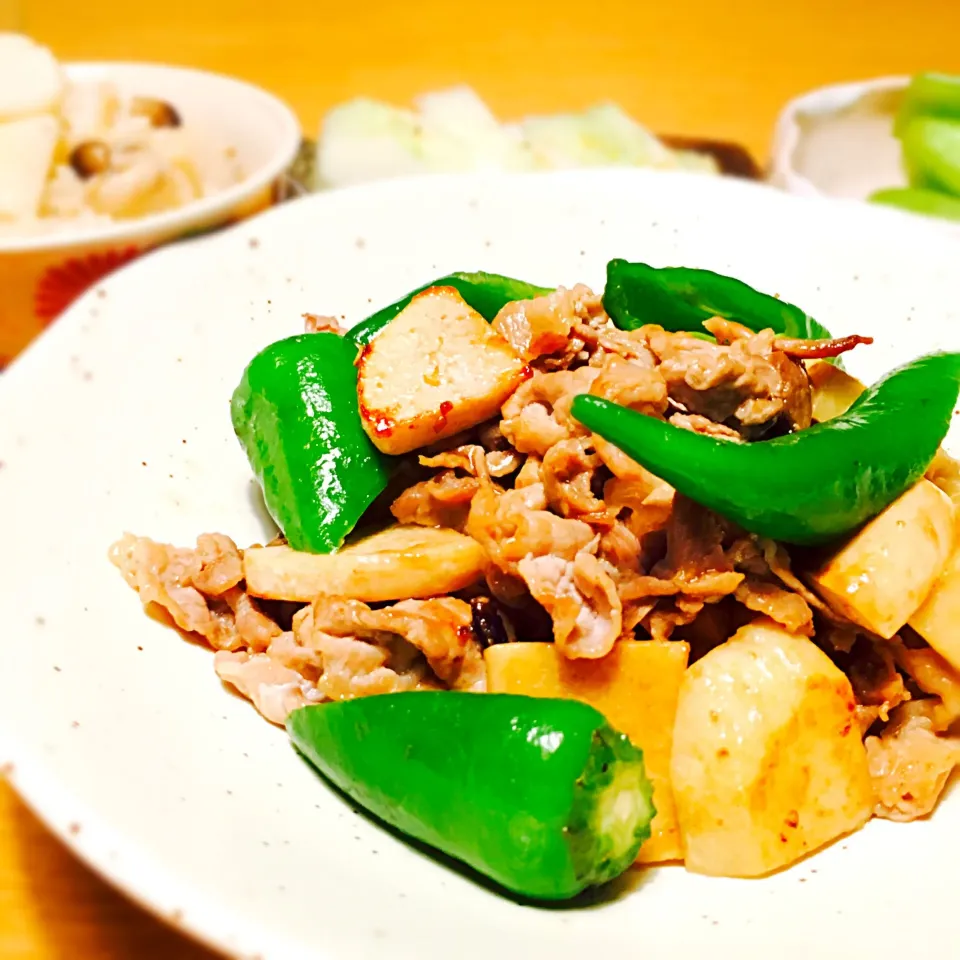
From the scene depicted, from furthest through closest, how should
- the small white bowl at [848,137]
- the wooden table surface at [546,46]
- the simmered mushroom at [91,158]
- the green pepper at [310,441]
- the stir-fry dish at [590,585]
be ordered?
the wooden table surface at [546,46], the small white bowl at [848,137], the simmered mushroom at [91,158], the green pepper at [310,441], the stir-fry dish at [590,585]

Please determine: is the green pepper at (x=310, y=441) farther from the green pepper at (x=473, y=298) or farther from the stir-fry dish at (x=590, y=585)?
the green pepper at (x=473, y=298)

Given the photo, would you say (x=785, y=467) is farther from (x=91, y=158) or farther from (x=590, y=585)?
(x=91, y=158)

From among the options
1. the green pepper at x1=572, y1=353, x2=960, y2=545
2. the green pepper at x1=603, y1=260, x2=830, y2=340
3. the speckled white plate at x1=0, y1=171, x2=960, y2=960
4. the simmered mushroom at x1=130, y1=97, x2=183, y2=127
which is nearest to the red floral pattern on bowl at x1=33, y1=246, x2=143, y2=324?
the speckled white plate at x1=0, y1=171, x2=960, y2=960

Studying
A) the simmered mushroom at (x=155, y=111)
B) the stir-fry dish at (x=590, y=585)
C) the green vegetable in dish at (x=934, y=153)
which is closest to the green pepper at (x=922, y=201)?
the green vegetable in dish at (x=934, y=153)

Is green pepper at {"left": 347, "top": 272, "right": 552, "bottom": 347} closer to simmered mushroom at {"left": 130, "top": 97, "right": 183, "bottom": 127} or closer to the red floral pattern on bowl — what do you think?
the red floral pattern on bowl

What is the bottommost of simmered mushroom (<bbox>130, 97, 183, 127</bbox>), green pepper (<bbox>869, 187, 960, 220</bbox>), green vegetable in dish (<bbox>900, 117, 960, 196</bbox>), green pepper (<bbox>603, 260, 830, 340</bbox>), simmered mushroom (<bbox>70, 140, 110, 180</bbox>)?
simmered mushroom (<bbox>70, 140, 110, 180</bbox>)

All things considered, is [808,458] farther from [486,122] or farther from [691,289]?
[486,122]

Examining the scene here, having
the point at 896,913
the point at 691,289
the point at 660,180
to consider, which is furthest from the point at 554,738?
the point at 660,180
